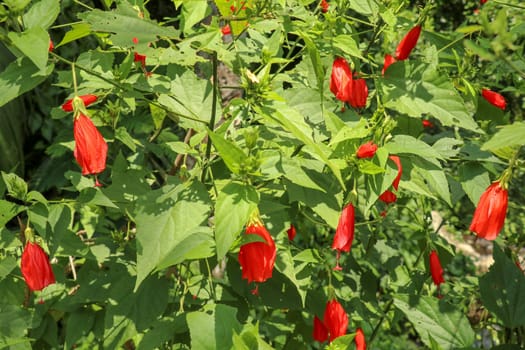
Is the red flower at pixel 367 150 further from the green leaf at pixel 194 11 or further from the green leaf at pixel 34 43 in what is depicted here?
the green leaf at pixel 34 43

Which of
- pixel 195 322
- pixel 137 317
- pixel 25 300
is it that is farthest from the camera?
pixel 25 300

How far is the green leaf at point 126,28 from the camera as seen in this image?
0.89 meters

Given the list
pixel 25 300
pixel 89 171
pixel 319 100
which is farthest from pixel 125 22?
pixel 25 300

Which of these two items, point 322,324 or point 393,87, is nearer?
point 393,87

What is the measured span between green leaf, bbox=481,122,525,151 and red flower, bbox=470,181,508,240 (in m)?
0.32

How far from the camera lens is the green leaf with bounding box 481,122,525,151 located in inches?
29.1

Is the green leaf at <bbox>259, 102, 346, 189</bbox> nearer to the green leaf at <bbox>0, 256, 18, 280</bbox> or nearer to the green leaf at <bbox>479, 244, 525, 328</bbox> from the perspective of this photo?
the green leaf at <bbox>479, 244, 525, 328</bbox>

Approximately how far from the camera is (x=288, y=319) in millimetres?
1669

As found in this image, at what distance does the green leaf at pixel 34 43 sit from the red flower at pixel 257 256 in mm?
426

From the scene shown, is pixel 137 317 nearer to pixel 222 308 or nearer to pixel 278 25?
pixel 222 308

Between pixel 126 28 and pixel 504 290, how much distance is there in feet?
2.84

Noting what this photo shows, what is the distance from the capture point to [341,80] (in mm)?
1127

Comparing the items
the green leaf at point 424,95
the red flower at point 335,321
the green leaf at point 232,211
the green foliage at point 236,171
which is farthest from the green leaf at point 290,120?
the red flower at point 335,321

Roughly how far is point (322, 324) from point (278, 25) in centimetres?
75
